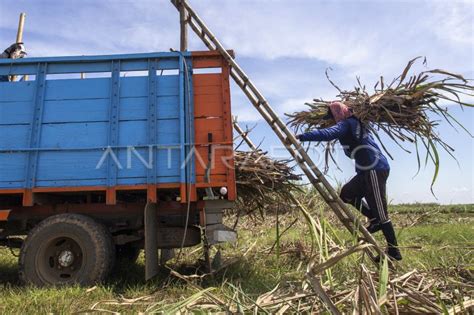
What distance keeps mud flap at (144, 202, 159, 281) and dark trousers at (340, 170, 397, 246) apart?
2.23 meters

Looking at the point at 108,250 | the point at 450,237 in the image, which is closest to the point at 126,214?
the point at 108,250

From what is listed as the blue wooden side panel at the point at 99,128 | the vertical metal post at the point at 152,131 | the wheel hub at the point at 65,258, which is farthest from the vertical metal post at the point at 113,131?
the wheel hub at the point at 65,258

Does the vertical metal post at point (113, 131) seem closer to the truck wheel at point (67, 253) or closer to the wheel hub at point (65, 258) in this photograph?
the truck wheel at point (67, 253)

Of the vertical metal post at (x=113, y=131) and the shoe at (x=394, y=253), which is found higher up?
the vertical metal post at (x=113, y=131)

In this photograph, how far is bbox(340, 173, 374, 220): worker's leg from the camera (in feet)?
15.6

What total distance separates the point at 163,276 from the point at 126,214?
3.05 ft

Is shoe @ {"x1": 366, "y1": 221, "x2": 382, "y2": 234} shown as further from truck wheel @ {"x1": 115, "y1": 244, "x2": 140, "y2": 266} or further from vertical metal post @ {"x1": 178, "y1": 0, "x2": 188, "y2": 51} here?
vertical metal post @ {"x1": 178, "y1": 0, "x2": 188, "y2": 51}

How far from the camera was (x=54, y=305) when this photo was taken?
11.4 feet

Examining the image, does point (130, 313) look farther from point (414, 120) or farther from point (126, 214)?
point (414, 120)

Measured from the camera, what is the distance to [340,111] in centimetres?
475

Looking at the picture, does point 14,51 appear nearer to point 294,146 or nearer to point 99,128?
point 99,128

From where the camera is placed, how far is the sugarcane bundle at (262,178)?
4.67 metres

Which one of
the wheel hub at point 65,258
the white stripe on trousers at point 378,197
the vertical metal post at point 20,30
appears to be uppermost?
the vertical metal post at point 20,30

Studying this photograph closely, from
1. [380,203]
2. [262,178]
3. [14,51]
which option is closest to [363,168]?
[380,203]
